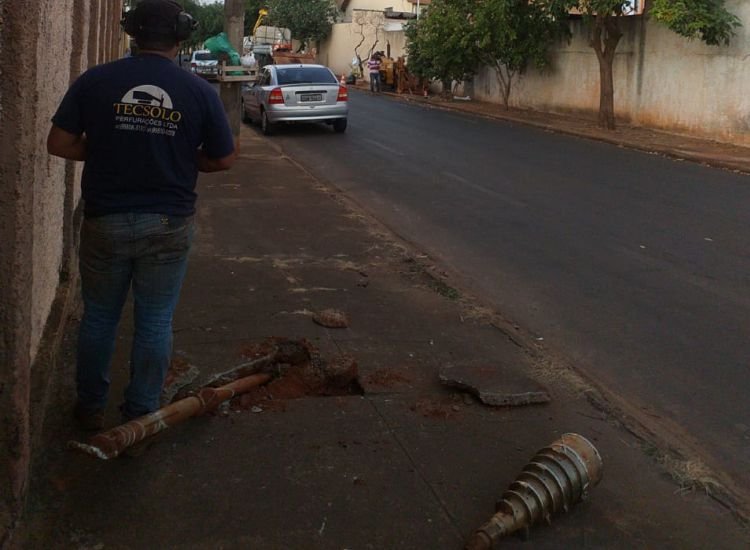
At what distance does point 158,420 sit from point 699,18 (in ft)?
59.6

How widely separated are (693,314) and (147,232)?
468 centimetres

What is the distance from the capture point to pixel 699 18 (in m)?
19.2

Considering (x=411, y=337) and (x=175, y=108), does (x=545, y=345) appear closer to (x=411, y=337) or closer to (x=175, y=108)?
(x=411, y=337)

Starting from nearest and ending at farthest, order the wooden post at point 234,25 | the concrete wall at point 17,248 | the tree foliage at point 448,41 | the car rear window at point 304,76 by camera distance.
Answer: the concrete wall at point 17,248, the wooden post at point 234,25, the car rear window at point 304,76, the tree foliage at point 448,41

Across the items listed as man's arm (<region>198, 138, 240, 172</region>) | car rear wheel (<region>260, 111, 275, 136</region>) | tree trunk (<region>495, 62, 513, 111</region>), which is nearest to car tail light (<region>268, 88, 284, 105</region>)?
car rear wheel (<region>260, 111, 275, 136</region>)

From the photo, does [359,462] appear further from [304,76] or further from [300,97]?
[304,76]

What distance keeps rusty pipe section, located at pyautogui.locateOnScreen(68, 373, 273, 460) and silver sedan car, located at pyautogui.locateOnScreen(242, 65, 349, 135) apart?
51.8ft

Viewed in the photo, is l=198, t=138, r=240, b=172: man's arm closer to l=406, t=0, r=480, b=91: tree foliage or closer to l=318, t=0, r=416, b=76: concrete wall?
l=406, t=0, r=480, b=91: tree foliage

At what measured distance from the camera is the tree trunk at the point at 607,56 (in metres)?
22.7

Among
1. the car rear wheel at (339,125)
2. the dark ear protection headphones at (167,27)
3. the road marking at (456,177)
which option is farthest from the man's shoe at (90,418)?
the car rear wheel at (339,125)

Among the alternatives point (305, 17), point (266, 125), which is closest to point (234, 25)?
point (266, 125)

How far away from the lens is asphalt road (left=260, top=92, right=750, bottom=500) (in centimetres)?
567

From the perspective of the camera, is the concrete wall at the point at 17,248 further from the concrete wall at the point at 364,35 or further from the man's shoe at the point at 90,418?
the concrete wall at the point at 364,35

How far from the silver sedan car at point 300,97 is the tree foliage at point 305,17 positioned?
127ft
